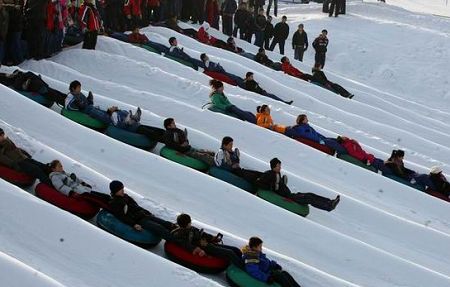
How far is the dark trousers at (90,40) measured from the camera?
1424 centimetres

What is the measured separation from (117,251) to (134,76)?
718cm

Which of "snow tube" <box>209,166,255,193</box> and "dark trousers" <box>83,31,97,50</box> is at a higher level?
"dark trousers" <box>83,31,97,50</box>

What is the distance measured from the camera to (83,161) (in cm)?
920

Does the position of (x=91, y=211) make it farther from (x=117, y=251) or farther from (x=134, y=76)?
(x=134, y=76)

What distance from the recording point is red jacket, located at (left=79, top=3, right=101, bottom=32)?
45.4 ft

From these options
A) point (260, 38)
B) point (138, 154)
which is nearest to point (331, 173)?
point (138, 154)

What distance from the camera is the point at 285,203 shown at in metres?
8.77

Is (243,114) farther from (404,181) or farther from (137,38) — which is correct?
(137,38)

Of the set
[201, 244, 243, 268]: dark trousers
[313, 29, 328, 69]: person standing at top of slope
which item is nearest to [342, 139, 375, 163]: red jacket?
[201, 244, 243, 268]: dark trousers

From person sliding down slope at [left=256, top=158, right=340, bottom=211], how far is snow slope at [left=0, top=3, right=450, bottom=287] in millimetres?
288

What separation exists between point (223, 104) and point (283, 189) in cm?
347

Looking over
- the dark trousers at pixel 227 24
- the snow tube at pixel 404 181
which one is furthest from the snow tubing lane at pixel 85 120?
the dark trousers at pixel 227 24

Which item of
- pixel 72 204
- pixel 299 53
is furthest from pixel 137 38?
pixel 72 204

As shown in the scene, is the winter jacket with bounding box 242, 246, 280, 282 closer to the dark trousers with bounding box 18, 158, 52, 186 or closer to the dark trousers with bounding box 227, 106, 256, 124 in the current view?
the dark trousers with bounding box 18, 158, 52, 186
